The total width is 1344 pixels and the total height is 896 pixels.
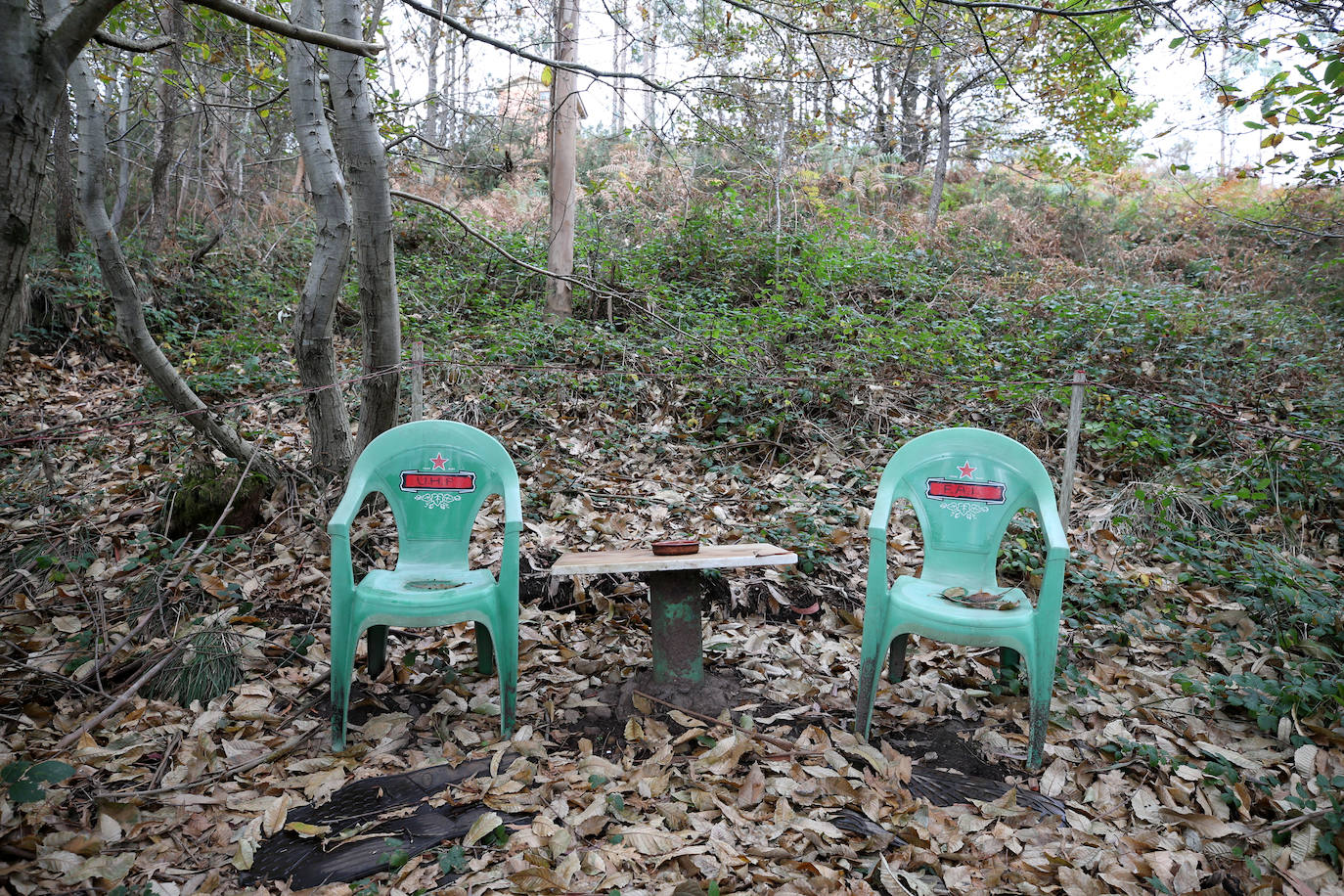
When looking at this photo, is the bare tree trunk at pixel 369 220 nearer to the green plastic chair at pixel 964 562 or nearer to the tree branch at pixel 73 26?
the tree branch at pixel 73 26

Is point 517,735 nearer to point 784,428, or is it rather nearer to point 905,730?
point 905,730

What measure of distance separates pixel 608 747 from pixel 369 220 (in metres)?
2.86

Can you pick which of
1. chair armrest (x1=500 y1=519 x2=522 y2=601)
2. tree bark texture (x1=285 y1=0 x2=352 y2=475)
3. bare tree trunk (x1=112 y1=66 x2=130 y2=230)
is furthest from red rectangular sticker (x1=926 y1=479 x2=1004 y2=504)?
bare tree trunk (x1=112 y1=66 x2=130 y2=230)

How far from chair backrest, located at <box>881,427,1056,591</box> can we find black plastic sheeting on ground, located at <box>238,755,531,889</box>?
1.84m

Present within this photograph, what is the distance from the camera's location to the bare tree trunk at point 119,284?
3924 mm

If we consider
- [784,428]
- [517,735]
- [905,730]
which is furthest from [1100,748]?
[784,428]

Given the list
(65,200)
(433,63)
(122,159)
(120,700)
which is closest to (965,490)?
(120,700)

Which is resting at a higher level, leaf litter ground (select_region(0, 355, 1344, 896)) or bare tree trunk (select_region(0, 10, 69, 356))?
bare tree trunk (select_region(0, 10, 69, 356))

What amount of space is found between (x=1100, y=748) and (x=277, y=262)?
9302mm

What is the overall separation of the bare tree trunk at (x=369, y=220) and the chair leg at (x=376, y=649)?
1.34m

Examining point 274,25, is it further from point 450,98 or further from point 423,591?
point 450,98

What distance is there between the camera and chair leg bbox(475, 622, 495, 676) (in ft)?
10.5

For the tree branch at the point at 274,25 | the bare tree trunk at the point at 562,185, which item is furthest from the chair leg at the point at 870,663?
the bare tree trunk at the point at 562,185

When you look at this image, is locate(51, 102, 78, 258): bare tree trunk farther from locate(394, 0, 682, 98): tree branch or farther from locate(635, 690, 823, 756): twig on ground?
locate(635, 690, 823, 756): twig on ground
